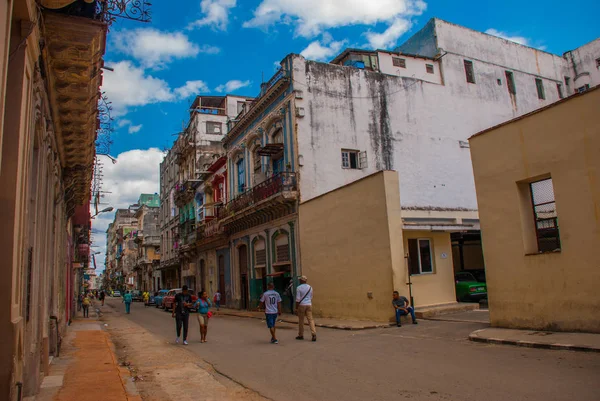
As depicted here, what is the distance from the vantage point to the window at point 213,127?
1668 inches

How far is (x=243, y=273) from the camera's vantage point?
98.5 feet

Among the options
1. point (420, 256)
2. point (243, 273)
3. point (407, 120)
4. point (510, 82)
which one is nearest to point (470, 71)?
point (510, 82)

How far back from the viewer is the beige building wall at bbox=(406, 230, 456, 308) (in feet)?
58.5

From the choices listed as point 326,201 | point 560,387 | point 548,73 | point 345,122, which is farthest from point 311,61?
point 560,387

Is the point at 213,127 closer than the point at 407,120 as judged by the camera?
No

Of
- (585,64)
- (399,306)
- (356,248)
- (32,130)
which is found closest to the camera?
(32,130)

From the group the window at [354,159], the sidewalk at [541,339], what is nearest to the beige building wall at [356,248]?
the window at [354,159]

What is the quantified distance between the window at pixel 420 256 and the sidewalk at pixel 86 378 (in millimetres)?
10842

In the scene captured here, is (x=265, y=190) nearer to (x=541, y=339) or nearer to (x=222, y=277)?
(x=222, y=277)

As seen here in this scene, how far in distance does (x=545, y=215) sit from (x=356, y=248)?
736 cm

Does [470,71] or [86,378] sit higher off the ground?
[470,71]

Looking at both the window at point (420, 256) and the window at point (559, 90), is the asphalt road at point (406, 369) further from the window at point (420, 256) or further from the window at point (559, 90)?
the window at point (559, 90)

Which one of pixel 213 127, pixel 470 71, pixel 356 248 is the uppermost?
pixel 213 127

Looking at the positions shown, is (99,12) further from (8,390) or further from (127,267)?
(127,267)
